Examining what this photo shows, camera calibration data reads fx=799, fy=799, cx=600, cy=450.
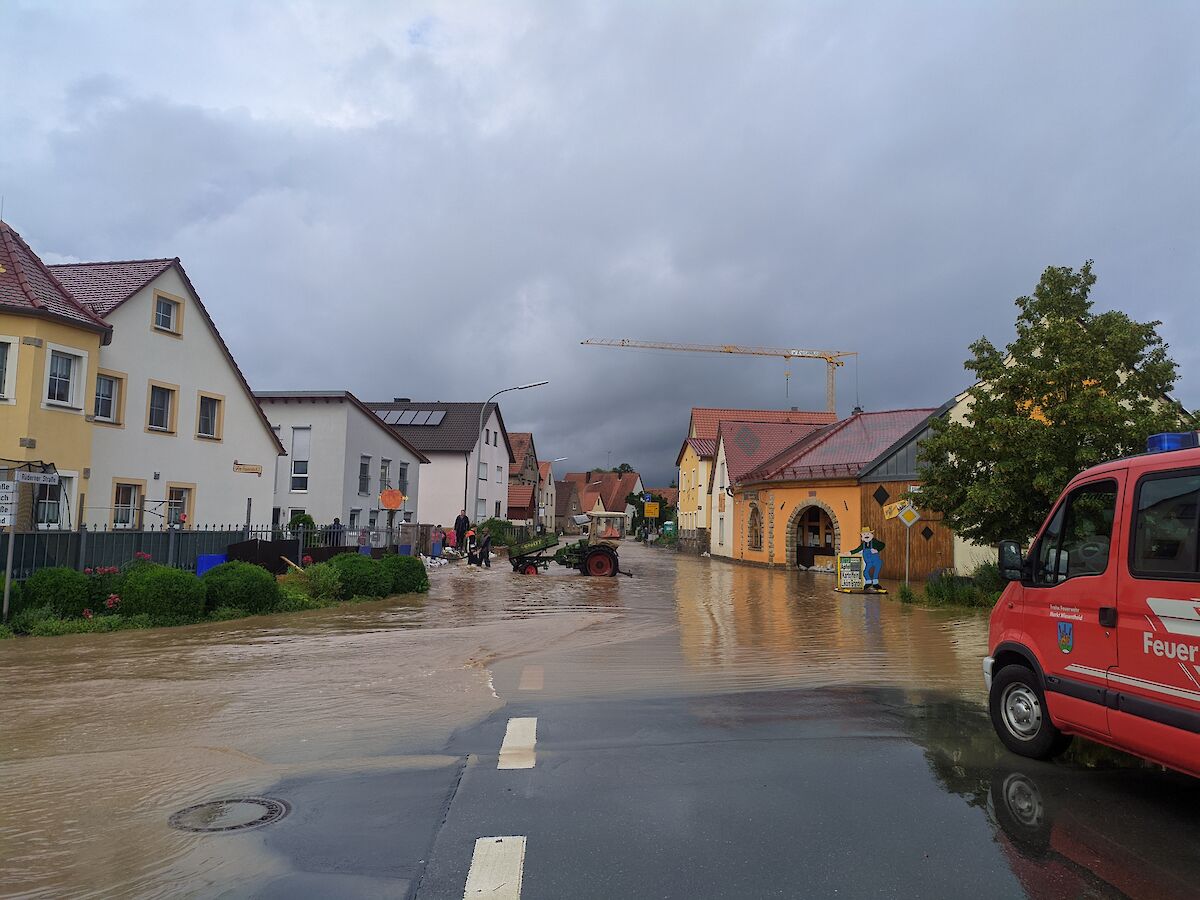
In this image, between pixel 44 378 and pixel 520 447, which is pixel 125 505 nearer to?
pixel 44 378

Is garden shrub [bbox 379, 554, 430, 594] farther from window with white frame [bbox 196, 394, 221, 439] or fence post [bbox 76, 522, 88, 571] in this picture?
window with white frame [bbox 196, 394, 221, 439]

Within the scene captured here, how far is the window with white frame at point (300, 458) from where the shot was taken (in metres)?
30.9

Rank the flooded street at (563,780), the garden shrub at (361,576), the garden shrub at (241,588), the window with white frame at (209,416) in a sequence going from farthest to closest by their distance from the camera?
the window with white frame at (209,416)
the garden shrub at (361,576)
the garden shrub at (241,588)
the flooded street at (563,780)

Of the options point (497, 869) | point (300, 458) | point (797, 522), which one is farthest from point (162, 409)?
point (797, 522)

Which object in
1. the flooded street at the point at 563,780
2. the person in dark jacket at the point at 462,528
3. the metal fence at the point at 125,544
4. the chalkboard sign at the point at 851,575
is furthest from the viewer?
the person in dark jacket at the point at 462,528

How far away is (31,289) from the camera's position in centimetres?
1633

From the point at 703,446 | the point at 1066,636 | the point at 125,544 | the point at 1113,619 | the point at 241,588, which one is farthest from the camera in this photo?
the point at 703,446

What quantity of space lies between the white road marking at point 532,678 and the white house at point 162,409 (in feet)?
42.8

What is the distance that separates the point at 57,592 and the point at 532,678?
794 centimetres

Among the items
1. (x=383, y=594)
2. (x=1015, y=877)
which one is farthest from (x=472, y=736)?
(x=383, y=594)

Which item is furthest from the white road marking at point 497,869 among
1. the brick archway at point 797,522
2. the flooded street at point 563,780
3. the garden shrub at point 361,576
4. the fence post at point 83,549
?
the brick archway at point 797,522

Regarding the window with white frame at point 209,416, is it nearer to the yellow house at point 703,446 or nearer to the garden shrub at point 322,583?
the garden shrub at point 322,583

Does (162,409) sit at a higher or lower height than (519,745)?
higher

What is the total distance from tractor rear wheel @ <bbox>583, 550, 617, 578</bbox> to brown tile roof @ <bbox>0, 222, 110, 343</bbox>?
14607mm
